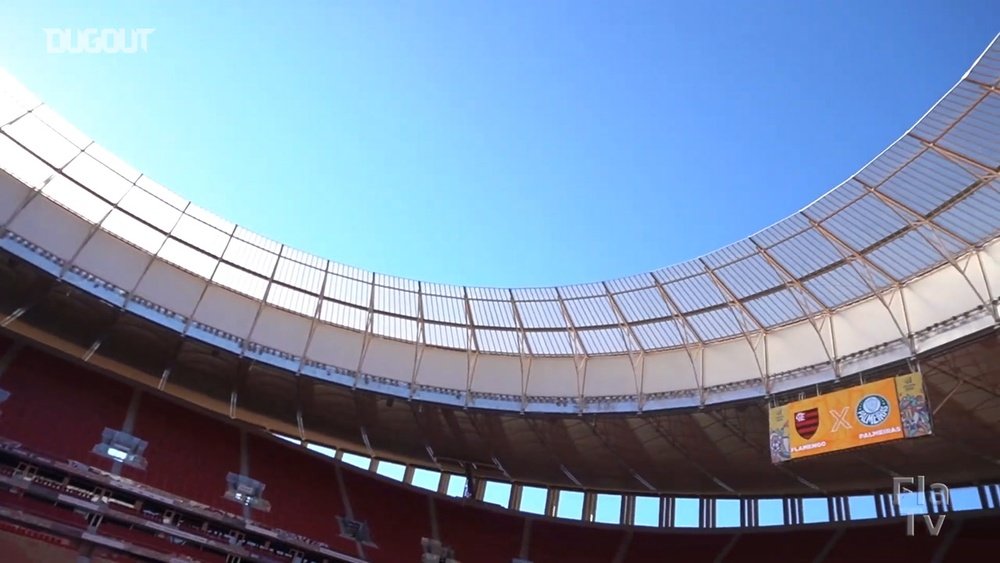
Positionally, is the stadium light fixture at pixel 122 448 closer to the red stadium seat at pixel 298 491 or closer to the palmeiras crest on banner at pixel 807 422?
the red stadium seat at pixel 298 491

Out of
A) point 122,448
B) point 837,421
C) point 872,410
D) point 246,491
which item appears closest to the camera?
point 872,410

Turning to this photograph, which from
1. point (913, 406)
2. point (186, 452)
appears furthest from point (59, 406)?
point (913, 406)

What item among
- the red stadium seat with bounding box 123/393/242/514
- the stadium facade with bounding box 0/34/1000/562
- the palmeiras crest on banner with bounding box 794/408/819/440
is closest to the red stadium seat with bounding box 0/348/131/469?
the stadium facade with bounding box 0/34/1000/562

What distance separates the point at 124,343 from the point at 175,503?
8110 mm

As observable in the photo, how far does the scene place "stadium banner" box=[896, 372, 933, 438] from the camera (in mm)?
22234

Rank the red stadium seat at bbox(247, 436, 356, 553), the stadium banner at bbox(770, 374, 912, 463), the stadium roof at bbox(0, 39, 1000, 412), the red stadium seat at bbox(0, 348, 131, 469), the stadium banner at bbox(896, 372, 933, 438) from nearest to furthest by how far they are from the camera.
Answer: the stadium banner at bbox(896, 372, 933, 438) < the stadium banner at bbox(770, 374, 912, 463) < the stadium roof at bbox(0, 39, 1000, 412) < the red stadium seat at bbox(0, 348, 131, 469) < the red stadium seat at bbox(247, 436, 356, 553)

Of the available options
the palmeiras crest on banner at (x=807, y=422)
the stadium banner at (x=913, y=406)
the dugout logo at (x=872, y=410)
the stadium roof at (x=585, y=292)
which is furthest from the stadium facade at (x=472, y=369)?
the palmeiras crest on banner at (x=807, y=422)

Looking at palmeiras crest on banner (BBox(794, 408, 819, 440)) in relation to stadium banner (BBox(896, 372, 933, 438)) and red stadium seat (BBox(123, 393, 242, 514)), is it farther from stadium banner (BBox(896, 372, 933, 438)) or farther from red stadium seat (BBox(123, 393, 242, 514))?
red stadium seat (BBox(123, 393, 242, 514))

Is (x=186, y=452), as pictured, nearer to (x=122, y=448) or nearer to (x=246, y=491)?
(x=122, y=448)

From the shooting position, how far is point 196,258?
103 ft

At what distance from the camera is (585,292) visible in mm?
31875

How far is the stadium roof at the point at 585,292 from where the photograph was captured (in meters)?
24.1

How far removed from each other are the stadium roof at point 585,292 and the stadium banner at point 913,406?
1614 mm

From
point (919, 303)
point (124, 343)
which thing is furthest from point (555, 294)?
point (124, 343)
